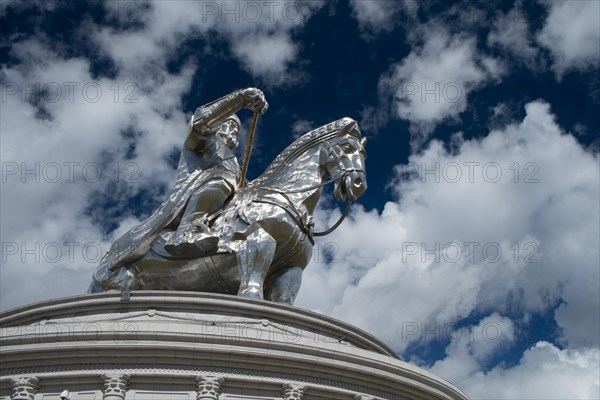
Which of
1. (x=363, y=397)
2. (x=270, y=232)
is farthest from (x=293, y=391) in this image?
(x=270, y=232)

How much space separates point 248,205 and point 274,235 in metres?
1.26

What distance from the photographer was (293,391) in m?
15.3

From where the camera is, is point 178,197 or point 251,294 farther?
point 178,197

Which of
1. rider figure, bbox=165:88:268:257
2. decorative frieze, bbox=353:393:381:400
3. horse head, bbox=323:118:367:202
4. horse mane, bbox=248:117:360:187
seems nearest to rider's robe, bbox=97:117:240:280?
rider figure, bbox=165:88:268:257

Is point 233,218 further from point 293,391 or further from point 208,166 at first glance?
point 293,391

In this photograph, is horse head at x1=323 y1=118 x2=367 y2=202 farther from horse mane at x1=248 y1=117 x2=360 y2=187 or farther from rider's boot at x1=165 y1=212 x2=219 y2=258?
rider's boot at x1=165 y1=212 x2=219 y2=258

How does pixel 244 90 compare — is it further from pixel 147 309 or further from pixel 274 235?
pixel 147 309

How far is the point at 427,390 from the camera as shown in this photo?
17.1 metres

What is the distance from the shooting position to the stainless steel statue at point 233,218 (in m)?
20.7

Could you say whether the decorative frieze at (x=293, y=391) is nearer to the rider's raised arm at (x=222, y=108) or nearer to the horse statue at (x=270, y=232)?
the horse statue at (x=270, y=232)

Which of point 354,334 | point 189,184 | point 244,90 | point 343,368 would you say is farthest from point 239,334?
point 244,90

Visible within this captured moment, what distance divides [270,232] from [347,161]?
12.0 ft

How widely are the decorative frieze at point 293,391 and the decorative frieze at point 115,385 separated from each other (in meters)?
3.26

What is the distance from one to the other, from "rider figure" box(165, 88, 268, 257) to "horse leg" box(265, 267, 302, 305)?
2.36 m
